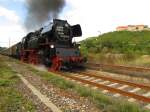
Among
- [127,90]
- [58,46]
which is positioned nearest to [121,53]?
[58,46]

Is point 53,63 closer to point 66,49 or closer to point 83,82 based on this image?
point 66,49

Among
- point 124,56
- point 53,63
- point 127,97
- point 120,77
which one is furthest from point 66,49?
point 127,97

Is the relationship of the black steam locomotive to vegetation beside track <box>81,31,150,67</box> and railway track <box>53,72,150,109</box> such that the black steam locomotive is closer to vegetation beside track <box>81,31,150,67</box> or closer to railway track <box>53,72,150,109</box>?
railway track <box>53,72,150,109</box>

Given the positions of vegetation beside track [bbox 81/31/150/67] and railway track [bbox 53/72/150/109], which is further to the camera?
vegetation beside track [bbox 81/31/150/67]

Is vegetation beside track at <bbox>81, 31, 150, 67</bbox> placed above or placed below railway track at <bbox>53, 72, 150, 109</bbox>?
above

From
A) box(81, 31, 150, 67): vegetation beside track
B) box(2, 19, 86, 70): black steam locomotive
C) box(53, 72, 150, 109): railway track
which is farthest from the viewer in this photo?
box(81, 31, 150, 67): vegetation beside track

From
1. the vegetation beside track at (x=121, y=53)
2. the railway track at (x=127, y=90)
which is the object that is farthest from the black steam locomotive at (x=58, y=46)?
the vegetation beside track at (x=121, y=53)

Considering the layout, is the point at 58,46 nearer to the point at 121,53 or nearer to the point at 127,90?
the point at 127,90

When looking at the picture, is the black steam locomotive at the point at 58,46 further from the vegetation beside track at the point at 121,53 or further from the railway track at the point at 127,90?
the vegetation beside track at the point at 121,53

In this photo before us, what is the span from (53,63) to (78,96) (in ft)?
37.9

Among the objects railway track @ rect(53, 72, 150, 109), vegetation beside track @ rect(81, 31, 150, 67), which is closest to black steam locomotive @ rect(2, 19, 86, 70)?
railway track @ rect(53, 72, 150, 109)

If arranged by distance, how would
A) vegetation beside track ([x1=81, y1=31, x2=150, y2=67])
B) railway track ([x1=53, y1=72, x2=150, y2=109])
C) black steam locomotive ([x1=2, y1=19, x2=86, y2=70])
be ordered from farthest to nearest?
vegetation beside track ([x1=81, y1=31, x2=150, y2=67]) < black steam locomotive ([x1=2, y1=19, x2=86, y2=70]) < railway track ([x1=53, y1=72, x2=150, y2=109])

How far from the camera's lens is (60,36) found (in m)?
22.3

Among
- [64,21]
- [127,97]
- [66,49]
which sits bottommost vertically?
[127,97]
